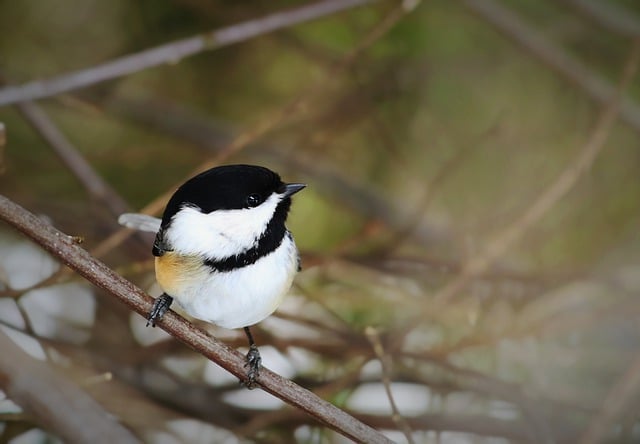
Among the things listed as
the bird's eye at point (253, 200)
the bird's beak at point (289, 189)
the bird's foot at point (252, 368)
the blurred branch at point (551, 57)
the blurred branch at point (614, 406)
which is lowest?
the bird's foot at point (252, 368)

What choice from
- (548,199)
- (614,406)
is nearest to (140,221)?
(548,199)

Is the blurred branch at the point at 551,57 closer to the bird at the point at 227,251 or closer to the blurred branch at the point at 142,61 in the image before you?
the blurred branch at the point at 142,61

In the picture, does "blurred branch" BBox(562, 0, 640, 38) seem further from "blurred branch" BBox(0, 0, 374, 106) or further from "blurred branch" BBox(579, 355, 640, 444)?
"blurred branch" BBox(579, 355, 640, 444)

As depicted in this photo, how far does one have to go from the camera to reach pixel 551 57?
218cm

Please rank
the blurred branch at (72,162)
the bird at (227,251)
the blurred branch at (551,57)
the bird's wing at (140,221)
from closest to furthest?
the bird at (227,251)
the bird's wing at (140,221)
the blurred branch at (72,162)
the blurred branch at (551,57)

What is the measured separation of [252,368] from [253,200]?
21 cm

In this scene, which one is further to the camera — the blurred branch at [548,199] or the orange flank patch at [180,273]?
the blurred branch at [548,199]

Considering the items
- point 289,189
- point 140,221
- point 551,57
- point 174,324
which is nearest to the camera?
point 174,324

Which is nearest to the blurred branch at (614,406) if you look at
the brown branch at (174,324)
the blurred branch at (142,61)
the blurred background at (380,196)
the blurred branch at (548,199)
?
the blurred background at (380,196)

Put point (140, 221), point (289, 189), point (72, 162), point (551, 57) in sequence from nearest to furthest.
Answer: point (289, 189) → point (140, 221) → point (72, 162) → point (551, 57)

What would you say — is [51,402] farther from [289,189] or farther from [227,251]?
[289,189]

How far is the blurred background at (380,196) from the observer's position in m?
1.57

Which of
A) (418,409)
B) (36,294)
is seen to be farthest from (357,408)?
(36,294)

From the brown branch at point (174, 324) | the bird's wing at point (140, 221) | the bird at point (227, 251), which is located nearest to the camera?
the brown branch at point (174, 324)
